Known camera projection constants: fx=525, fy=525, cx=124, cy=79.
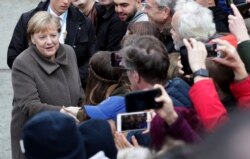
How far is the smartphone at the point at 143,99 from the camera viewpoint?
6.39 ft

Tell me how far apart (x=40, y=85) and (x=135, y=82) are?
1.10m

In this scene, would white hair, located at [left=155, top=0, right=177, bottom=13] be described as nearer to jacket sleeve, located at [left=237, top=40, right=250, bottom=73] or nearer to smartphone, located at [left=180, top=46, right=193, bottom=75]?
smartphone, located at [left=180, top=46, right=193, bottom=75]

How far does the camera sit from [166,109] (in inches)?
77.8

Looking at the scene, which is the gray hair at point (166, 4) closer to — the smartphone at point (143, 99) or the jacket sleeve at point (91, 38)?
the jacket sleeve at point (91, 38)

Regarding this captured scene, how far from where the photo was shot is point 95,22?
15.9 ft

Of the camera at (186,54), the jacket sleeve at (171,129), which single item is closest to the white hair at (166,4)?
the camera at (186,54)

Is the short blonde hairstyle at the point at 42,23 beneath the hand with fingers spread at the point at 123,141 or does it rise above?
above

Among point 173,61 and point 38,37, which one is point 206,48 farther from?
point 38,37

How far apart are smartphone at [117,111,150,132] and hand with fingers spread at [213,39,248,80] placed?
419 millimetres

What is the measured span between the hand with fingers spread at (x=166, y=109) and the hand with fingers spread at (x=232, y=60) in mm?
432

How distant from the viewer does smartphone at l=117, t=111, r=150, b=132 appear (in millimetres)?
2367

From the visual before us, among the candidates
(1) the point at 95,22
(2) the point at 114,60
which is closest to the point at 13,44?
(1) the point at 95,22

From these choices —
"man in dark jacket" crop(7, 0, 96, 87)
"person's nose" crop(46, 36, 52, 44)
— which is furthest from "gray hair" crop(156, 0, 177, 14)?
"person's nose" crop(46, 36, 52, 44)

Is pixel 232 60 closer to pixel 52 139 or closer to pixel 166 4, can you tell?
pixel 52 139
